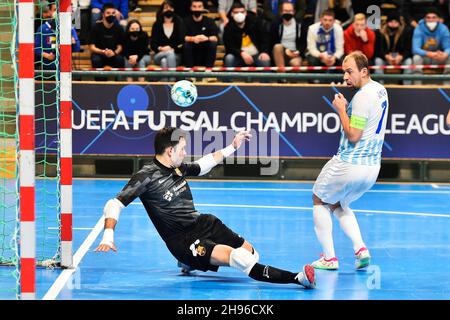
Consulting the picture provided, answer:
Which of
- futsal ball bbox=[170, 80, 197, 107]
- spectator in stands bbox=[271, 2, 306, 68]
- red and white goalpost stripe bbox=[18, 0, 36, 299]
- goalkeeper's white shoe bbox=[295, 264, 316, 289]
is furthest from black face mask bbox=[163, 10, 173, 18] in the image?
red and white goalpost stripe bbox=[18, 0, 36, 299]

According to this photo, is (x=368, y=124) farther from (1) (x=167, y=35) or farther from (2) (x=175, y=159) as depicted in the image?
(1) (x=167, y=35)

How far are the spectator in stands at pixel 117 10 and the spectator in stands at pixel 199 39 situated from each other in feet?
5.07

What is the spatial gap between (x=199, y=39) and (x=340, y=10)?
362 cm

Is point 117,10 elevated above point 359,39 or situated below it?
above

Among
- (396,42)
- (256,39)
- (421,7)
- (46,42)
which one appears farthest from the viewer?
(421,7)

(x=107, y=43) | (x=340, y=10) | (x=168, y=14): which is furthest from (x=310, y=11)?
(x=107, y=43)

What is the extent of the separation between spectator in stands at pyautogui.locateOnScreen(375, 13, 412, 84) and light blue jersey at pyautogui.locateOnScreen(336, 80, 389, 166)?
30.5 ft

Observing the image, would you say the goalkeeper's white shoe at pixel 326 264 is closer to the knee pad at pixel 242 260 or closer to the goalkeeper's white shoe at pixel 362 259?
the goalkeeper's white shoe at pixel 362 259

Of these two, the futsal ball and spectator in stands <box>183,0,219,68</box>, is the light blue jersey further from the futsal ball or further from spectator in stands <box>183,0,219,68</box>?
spectator in stands <box>183,0,219,68</box>

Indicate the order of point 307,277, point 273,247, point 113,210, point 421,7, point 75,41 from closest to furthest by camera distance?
point 113,210 → point 307,277 → point 273,247 → point 75,41 → point 421,7

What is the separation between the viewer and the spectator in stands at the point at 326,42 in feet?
60.6

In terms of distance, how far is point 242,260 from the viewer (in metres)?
9.16

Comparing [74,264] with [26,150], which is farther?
[74,264]

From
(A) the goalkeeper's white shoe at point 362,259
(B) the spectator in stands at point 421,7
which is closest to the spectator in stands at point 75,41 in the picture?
(B) the spectator in stands at point 421,7
